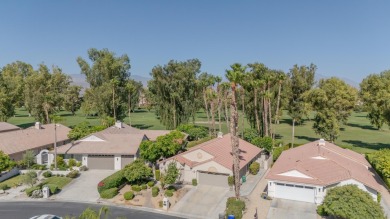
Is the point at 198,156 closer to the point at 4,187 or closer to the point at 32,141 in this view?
the point at 4,187

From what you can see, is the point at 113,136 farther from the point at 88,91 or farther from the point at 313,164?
the point at 313,164

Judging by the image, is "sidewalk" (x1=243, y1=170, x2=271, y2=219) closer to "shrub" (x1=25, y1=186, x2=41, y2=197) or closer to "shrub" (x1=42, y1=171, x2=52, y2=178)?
"shrub" (x1=25, y1=186, x2=41, y2=197)

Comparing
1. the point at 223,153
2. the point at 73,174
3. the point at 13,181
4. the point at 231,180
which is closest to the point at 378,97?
the point at 223,153

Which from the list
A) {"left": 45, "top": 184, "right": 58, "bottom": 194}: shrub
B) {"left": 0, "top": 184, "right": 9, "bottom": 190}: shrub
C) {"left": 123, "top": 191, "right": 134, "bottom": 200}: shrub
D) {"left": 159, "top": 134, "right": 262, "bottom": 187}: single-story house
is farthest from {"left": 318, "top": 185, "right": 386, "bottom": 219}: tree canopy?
{"left": 0, "top": 184, "right": 9, "bottom": 190}: shrub

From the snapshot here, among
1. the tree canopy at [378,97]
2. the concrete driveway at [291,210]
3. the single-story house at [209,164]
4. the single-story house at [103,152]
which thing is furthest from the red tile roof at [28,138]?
the tree canopy at [378,97]

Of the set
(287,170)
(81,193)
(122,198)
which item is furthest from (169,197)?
(287,170)

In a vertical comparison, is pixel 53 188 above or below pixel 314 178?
below
